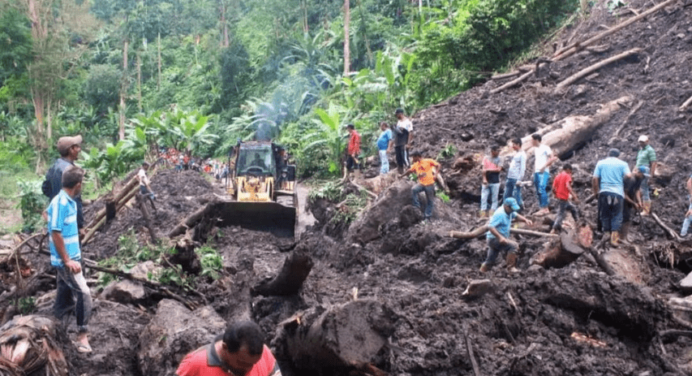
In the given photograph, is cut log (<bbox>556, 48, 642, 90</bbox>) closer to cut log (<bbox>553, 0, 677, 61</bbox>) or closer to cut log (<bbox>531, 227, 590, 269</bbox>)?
cut log (<bbox>553, 0, 677, 61</bbox>)

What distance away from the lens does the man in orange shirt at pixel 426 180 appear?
11.9 m

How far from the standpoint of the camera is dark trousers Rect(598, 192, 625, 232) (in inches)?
405

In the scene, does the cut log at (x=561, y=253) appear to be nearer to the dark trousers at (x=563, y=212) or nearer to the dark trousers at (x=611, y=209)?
the dark trousers at (x=611, y=209)

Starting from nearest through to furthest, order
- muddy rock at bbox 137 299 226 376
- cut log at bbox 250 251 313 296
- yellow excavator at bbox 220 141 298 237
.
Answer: muddy rock at bbox 137 299 226 376 < cut log at bbox 250 251 313 296 < yellow excavator at bbox 220 141 298 237

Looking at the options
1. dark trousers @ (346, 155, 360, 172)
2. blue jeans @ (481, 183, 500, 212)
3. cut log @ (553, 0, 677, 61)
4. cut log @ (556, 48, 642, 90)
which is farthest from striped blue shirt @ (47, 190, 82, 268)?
cut log @ (553, 0, 677, 61)

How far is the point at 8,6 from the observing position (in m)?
40.5

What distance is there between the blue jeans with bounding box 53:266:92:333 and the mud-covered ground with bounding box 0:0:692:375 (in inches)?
13.3

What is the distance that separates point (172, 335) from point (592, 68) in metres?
15.7

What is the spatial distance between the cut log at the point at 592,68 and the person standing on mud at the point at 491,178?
715 centimetres

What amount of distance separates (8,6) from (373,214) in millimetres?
36208

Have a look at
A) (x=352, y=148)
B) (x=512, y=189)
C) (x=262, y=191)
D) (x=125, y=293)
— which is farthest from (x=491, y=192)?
(x=125, y=293)

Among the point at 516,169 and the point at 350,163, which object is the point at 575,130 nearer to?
the point at 516,169

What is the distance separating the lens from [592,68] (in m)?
19.0

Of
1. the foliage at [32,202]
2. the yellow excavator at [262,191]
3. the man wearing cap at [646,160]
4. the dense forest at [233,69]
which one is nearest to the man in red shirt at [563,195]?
the man wearing cap at [646,160]
